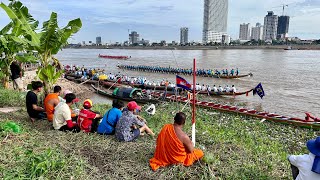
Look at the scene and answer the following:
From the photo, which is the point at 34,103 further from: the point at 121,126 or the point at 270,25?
the point at 270,25

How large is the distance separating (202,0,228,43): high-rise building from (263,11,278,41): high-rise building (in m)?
43.3

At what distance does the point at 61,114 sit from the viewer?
19.5 feet

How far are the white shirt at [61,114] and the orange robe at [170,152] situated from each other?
2.46 m

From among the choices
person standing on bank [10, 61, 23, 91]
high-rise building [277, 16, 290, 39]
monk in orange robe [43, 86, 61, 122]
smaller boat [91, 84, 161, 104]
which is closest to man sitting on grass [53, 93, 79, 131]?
monk in orange robe [43, 86, 61, 122]

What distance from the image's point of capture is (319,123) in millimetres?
10625

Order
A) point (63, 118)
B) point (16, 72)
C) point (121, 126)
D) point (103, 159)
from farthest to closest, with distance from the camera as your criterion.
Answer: point (16, 72)
point (63, 118)
point (121, 126)
point (103, 159)

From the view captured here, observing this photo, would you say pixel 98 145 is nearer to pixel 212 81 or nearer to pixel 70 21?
pixel 70 21

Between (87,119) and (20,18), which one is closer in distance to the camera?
(87,119)

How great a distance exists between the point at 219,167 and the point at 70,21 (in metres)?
5.45

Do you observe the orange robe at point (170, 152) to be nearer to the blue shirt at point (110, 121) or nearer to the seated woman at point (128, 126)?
the seated woman at point (128, 126)

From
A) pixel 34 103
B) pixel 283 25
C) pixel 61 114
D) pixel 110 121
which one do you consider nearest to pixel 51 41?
pixel 34 103

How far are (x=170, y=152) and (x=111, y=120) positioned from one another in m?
2.01

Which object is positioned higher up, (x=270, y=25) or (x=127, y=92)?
(x=270, y=25)

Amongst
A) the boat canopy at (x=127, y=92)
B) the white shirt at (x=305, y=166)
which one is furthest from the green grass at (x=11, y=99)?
the white shirt at (x=305, y=166)
